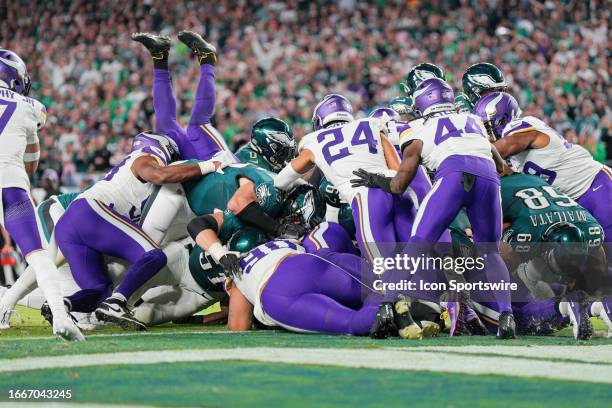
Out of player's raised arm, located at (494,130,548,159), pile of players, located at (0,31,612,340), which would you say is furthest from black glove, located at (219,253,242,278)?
player's raised arm, located at (494,130,548,159)

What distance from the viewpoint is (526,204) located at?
648 cm

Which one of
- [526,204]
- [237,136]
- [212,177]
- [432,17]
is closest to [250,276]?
[212,177]

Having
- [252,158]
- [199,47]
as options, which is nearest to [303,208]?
[252,158]

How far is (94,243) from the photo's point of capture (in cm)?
639

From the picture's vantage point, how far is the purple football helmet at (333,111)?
6480 millimetres

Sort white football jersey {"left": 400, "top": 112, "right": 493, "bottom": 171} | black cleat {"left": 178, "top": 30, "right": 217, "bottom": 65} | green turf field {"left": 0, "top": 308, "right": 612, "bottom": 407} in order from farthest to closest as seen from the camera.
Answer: black cleat {"left": 178, "top": 30, "right": 217, "bottom": 65}
white football jersey {"left": 400, "top": 112, "right": 493, "bottom": 171}
green turf field {"left": 0, "top": 308, "right": 612, "bottom": 407}

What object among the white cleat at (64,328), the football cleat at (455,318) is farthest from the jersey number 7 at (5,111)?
the football cleat at (455,318)

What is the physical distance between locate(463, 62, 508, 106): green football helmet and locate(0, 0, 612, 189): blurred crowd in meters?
6.54

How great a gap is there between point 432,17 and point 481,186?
12.5 meters

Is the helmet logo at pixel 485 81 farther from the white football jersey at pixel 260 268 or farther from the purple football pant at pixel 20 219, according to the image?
the purple football pant at pixel 20 219

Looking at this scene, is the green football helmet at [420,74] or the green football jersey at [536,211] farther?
the green football helmet at [420,74]

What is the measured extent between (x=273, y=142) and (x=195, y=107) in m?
1.57

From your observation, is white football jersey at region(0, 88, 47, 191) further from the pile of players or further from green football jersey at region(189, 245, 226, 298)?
green football jersey at region(189, 245, 226, 298)

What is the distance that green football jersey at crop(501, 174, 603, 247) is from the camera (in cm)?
627
